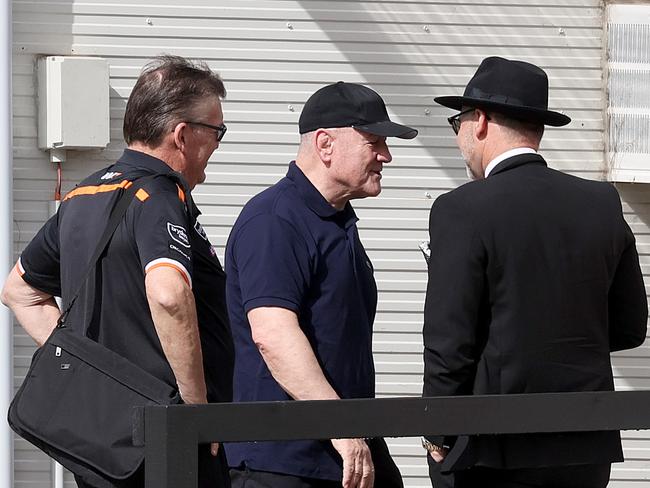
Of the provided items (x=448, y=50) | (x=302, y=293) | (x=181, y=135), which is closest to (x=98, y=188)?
(x=181, y=135)

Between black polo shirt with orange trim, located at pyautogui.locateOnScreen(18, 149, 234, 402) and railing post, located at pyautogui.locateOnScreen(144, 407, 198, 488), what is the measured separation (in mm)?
515

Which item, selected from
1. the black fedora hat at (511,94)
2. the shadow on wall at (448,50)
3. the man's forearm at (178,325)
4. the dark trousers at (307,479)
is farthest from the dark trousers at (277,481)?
the shadow on wall at (448,50)

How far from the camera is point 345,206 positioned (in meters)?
4.32

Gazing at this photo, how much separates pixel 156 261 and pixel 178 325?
177 mm

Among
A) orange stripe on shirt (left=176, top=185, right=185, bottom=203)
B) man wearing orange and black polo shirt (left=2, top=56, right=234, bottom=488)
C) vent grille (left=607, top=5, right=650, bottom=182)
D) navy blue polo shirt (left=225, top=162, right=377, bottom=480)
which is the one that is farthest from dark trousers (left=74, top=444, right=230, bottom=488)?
vent grille (left=607, top=5, right=650, bottom=182)

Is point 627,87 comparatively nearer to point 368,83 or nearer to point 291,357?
point 368,83

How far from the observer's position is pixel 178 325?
344 centimetres

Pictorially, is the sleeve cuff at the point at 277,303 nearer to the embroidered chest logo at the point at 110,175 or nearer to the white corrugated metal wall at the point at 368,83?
the embroidered chest logo at the point at 110,175

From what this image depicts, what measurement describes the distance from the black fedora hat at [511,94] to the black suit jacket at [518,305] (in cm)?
20

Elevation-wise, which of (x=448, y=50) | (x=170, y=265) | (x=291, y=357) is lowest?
(x=291, y=357)

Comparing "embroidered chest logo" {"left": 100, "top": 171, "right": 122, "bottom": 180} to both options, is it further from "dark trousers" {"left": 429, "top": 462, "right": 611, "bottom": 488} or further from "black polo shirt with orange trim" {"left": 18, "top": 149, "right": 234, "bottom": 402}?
"dark trousers" {"left": 429, "top": 462, "right": 611, "bottom": 488}

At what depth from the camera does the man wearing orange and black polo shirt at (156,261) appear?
11.4 feet

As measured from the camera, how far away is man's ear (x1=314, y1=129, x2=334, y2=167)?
4262 millimetres

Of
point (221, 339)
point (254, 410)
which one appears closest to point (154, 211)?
point (221, 339)
